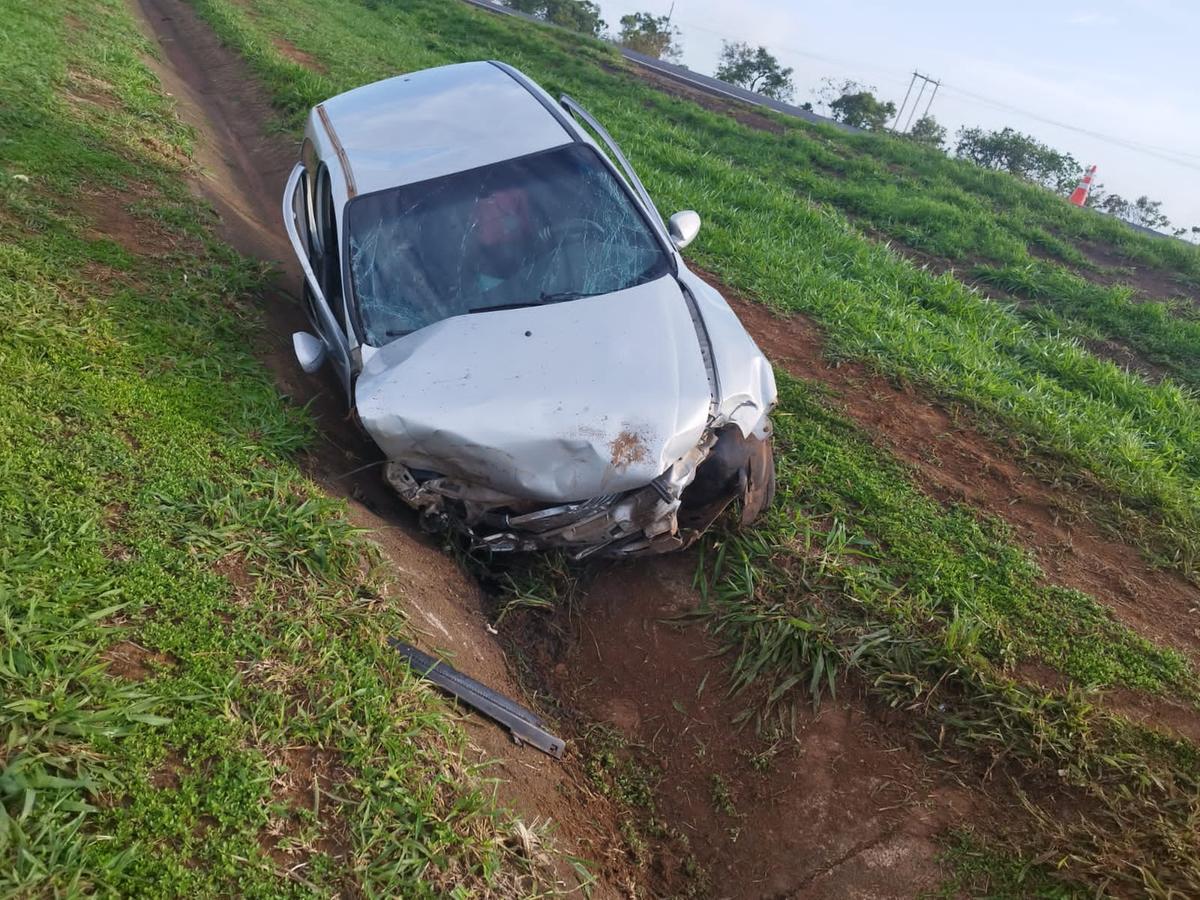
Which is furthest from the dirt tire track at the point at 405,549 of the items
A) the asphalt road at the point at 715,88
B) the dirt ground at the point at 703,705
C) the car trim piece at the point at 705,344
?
the asphalt road at the point at 715,88

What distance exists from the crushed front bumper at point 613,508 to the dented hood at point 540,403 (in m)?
0.10

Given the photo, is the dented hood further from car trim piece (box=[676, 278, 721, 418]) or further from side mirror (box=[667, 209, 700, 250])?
side mirror (box=[667, 209, 700, 250])

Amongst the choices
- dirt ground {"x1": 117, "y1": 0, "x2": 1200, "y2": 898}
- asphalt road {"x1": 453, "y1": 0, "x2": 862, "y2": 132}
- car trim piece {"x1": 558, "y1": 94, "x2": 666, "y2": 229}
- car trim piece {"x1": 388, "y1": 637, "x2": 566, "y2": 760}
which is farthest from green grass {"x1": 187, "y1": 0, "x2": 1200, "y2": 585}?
asphalt road {"x1": 453, "y1": 0, "x2": 862, "y2": 132}

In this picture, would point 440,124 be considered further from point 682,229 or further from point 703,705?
point 703,705

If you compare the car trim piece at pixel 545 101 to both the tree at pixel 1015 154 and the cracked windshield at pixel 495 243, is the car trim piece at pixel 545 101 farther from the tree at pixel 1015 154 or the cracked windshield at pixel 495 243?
the tree at pixel 1015 154

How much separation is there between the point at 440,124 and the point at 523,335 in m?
1.82

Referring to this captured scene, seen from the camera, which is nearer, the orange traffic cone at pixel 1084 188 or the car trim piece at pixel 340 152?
the car trim piece at pixel 340 152

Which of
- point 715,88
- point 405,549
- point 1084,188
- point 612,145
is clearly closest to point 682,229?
point 612,145

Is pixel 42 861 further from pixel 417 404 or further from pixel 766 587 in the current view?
pixel 766 587

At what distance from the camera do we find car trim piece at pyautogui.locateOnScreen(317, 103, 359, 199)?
4359 mm

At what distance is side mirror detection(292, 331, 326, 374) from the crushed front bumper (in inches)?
32.0

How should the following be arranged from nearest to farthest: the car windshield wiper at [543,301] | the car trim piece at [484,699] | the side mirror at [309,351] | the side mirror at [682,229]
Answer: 1. the car trim piece at [484,699]
2. the car windshield wiper at [543,301]
3. the side mirror at [309,351]
4. the side mirror at [682,229]

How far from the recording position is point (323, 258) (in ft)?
14.8

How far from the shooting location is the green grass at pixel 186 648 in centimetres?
229
